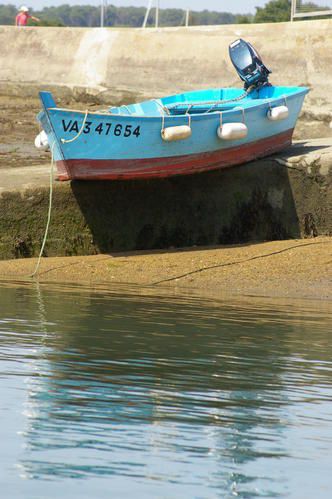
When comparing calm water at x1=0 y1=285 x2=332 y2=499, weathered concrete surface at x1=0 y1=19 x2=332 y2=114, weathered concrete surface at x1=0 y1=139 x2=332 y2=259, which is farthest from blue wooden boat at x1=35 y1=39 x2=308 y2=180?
weathered concrete surface at x1=0 y1=19 x2=332 y2=114

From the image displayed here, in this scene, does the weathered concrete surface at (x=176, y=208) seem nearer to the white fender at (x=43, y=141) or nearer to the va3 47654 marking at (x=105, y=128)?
the white fender at (x=43, y=141)

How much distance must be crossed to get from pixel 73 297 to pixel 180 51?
1101cm

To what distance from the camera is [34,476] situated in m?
5.42

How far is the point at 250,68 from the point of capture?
16.4m

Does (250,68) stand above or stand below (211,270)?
above

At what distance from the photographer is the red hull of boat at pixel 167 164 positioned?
13.2m

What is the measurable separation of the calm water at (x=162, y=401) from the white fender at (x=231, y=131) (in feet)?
12.0

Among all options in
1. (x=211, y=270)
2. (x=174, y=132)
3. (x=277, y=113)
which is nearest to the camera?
(x=211, y=270)

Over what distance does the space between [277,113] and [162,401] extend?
28.3ft

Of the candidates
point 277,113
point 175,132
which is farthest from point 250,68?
point 175,132

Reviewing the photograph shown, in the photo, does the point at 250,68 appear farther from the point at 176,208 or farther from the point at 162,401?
the point at 162,401

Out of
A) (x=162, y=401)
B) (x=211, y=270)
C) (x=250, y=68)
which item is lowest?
(x=211, y=270)

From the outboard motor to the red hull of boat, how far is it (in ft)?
3.62

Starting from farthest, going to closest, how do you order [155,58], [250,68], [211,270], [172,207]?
[155,58], [250,68], [172,207], [211,270]
